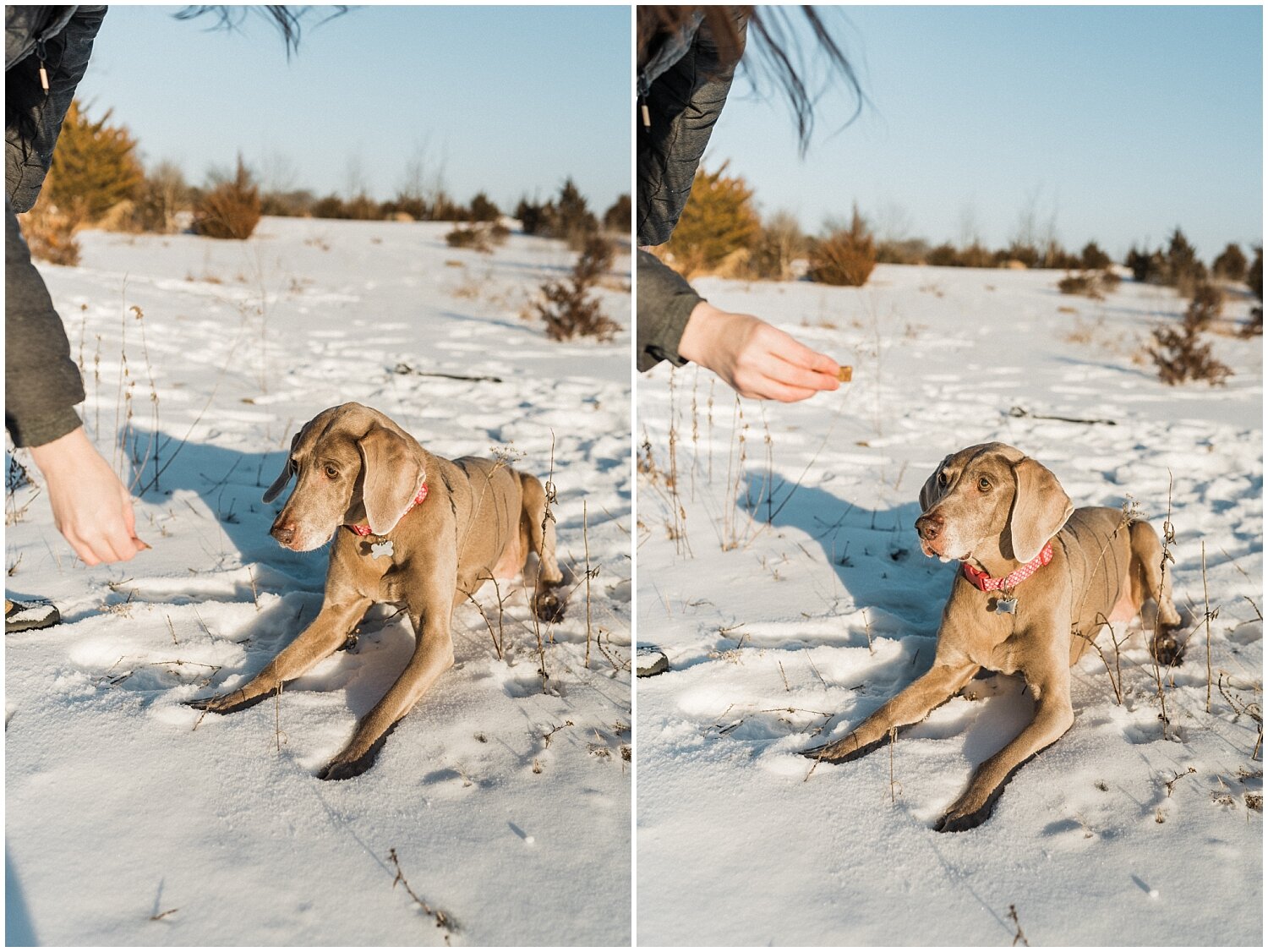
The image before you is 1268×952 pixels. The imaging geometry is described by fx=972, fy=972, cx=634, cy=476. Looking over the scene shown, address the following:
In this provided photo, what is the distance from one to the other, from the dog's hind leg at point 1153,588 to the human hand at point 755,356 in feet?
8.09

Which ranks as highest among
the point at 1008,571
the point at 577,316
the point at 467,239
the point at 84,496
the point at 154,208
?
the point at 154,208

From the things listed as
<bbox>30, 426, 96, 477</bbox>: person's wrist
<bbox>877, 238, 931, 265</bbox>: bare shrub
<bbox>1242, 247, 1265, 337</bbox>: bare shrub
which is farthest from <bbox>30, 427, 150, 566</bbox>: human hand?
<bbox>877, 238, 931, 265</bbox>: bare shrub

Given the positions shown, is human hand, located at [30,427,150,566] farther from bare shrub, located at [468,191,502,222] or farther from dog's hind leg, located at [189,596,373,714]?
bare shrub, located at [468,191,502,222]

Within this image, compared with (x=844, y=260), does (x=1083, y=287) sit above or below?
below

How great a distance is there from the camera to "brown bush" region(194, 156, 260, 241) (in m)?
15.3

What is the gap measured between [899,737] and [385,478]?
6.03 feet

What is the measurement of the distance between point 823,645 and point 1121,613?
4.44 ft

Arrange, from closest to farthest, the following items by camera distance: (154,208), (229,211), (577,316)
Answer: (577,316)
(229,211)
(154,208)

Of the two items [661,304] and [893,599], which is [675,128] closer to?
[661,304]

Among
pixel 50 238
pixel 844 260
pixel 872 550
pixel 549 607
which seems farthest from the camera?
pixel 844 260

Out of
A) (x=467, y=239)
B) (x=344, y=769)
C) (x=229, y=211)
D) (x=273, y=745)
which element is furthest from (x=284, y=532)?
(x=467, y=239)

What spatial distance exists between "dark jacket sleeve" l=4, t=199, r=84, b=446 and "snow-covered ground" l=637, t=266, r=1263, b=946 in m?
1.69

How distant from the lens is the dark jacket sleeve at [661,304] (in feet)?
6.89

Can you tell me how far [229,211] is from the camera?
1528cm
